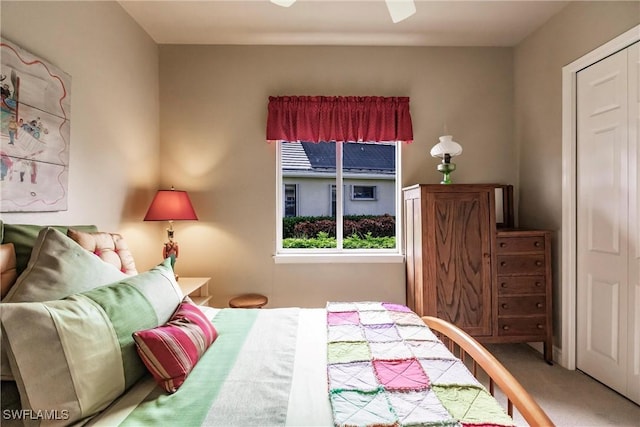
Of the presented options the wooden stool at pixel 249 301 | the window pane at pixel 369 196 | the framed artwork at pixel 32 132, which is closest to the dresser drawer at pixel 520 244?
the window pane at pixel 369 196

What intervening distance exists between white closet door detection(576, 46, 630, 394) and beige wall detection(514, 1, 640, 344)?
0.50 ft

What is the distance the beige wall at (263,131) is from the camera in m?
2.88

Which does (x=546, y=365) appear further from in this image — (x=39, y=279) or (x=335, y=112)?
(x=39, y=279)

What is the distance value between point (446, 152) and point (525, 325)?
60.1 inches

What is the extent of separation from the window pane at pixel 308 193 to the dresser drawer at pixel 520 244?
1.43 m

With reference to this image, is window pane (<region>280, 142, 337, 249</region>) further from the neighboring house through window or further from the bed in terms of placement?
the bed

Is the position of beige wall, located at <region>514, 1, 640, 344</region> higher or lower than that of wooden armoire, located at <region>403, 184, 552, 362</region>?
higher

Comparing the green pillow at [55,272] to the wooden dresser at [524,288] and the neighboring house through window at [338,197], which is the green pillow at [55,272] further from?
the wooden dresser at [524,288]

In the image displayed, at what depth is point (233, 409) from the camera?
0.92 meters

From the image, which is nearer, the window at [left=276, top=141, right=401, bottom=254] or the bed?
the bed

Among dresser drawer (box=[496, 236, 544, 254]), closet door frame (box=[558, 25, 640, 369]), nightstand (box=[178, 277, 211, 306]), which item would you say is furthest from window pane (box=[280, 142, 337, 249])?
closet door frame (box=[558, 25, 640, 369])

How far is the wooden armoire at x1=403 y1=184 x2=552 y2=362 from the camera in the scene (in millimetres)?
2422

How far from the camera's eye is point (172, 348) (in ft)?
3.59

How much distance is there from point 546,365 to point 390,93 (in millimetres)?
2628
